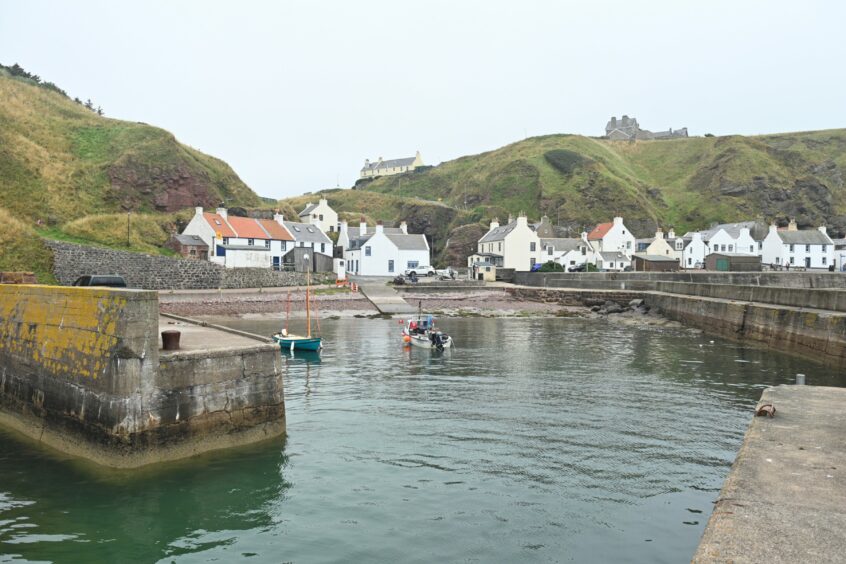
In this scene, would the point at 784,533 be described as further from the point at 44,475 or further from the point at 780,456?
the point at 44,475

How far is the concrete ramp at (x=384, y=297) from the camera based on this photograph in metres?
54.1

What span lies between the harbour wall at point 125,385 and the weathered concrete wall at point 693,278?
52199mm

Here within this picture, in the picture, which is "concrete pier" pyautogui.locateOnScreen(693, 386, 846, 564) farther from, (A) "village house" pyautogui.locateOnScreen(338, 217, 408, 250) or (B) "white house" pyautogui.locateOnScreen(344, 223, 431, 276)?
(A) "village house" pyautogui.locateOnScreen(338, 217, 408, 250)

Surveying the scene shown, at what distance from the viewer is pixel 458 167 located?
188 metres

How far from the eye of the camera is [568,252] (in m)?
94.7

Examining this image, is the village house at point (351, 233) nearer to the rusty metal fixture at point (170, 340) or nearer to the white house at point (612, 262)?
the white house at point (612, 262)

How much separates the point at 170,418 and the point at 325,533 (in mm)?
5000

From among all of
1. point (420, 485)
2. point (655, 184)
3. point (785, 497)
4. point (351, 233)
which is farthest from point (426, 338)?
point (655, 184)

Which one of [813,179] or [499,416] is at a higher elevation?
[813,179]

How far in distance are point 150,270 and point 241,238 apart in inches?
668

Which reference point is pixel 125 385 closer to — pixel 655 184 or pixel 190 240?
pixel 190 240

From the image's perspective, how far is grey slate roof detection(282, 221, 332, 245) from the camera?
8006cm

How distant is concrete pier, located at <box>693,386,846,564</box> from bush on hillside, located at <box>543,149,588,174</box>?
457 feet

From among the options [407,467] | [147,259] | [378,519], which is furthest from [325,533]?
[147,259]
